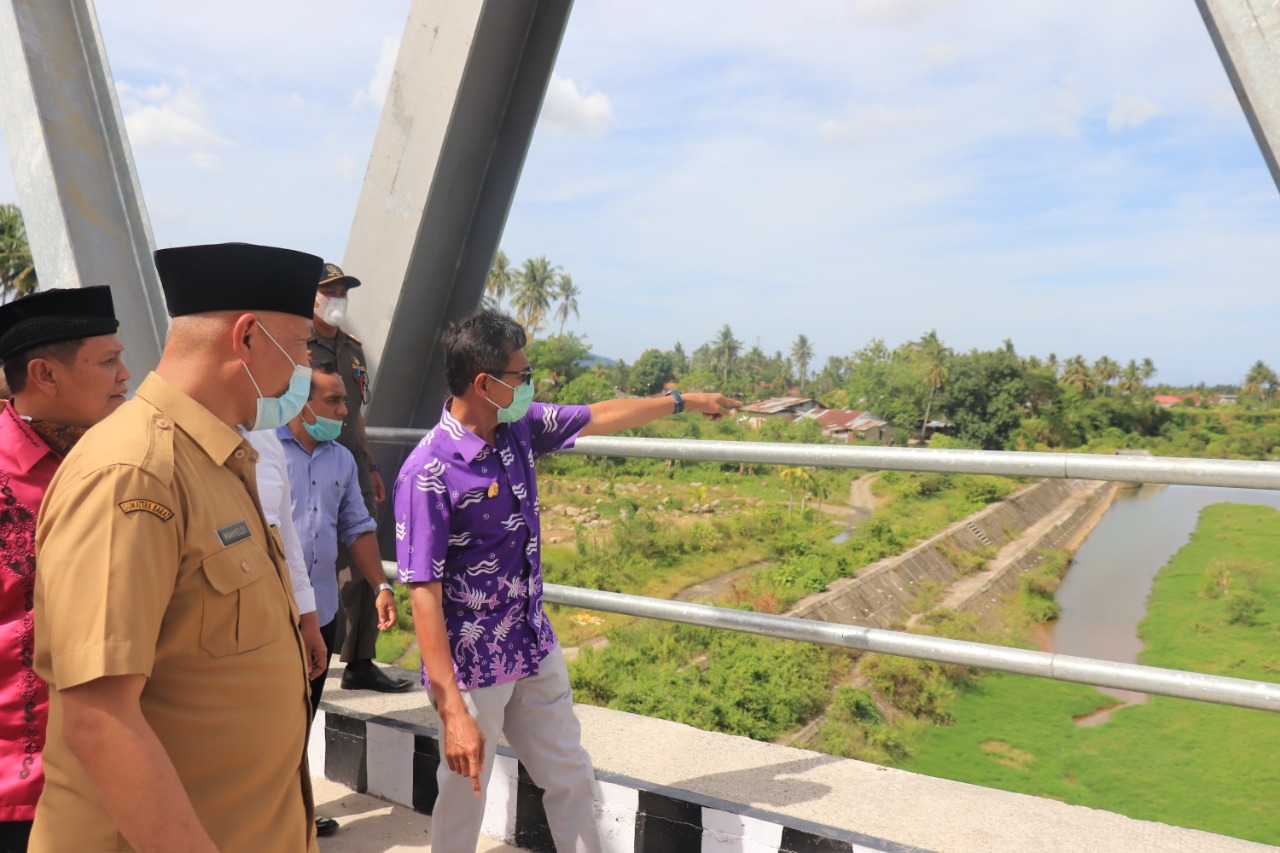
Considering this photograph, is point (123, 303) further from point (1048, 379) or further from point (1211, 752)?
point (1048, 379)

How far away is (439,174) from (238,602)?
2231mm

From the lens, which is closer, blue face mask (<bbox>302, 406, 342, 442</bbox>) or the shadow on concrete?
the shadow on concrete

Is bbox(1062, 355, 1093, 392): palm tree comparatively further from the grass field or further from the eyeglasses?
the eyeglasses

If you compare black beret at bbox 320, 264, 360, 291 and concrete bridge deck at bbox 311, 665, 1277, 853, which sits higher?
black beret at bbox 320, 264, 360, 291

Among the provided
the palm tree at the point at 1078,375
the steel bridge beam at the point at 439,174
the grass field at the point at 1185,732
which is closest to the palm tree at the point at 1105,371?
the palm tree at the point at 1078,375

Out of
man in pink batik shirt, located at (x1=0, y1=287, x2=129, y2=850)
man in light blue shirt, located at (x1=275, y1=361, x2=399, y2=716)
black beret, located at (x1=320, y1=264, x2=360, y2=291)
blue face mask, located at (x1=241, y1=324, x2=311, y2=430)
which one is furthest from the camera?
black beret, located at (x1=320, y1=264, x2=360, y2=291)

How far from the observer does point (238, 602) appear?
43.9 inches

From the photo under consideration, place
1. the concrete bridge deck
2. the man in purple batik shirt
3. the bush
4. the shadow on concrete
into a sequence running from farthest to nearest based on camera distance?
the bush, the shadow on concrete, the concrete bridge deck, the man in purple batik shirt

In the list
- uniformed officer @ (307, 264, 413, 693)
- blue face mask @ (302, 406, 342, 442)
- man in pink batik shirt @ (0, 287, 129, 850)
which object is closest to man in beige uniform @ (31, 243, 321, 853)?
man in pink batik shirt @ (0, 287, 129, 850)

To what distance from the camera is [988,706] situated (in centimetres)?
2352

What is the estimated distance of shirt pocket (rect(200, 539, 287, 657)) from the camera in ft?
3.55

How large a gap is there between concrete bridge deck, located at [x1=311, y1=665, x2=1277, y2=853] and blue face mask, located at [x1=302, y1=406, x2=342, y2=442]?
0.86m

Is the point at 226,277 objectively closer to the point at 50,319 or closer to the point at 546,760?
the point at 50,319

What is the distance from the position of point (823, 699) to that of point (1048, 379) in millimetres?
25258
